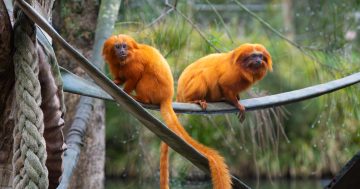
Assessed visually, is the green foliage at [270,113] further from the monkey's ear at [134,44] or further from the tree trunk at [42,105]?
the tree trunk at [42,105]

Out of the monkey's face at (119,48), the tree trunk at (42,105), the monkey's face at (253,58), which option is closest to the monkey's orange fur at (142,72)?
the monkey's face at (119,48)

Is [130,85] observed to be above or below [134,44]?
below

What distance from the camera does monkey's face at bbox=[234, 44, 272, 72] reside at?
2.87 meters

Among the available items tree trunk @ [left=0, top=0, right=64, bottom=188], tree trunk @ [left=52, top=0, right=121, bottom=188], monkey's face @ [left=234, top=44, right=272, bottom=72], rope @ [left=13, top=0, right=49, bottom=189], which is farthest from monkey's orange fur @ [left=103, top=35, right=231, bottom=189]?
rope @ [left=13, top=0, right=49, bottom=189]

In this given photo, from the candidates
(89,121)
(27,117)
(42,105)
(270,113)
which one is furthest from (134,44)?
(270,113)

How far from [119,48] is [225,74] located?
0.57 meters

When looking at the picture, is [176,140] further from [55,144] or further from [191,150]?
[55,144]

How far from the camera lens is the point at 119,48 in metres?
2.66

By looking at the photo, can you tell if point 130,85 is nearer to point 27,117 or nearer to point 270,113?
point 27,117

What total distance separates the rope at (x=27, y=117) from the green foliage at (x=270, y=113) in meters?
1.84

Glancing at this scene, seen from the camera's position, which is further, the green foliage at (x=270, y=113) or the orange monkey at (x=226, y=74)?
the green foliage at (x=270, y=113)

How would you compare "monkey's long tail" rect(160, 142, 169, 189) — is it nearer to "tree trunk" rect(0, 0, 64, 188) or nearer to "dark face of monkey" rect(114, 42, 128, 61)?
"dark face of monkey" rect(114, 42, 128, 61)

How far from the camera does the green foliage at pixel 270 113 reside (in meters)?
3.46

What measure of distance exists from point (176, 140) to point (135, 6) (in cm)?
238
